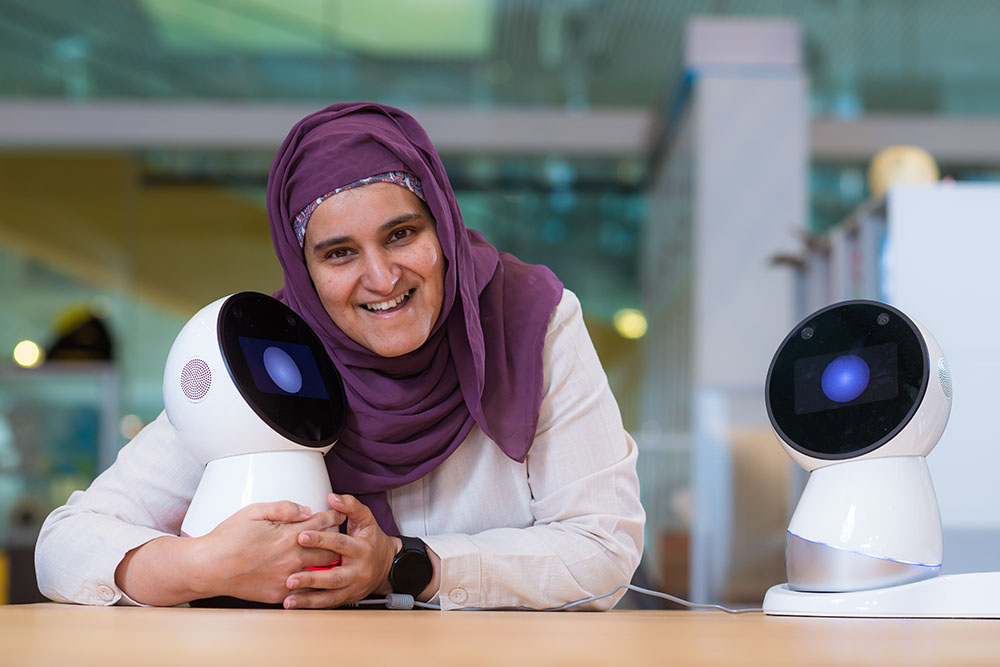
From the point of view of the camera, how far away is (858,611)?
1073mm

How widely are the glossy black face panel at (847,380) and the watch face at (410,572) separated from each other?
447 mm

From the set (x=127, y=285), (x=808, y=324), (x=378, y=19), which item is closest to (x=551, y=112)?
(x=378, y=19)

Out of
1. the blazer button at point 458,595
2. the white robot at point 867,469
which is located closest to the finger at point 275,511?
the blazer button at point 458,595

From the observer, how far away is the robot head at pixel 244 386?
116 centimetres

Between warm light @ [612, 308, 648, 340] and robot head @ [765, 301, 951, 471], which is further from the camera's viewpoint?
warm light @ [612, 308, 648, 340]

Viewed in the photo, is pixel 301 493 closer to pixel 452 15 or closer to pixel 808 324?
pixel 808 324

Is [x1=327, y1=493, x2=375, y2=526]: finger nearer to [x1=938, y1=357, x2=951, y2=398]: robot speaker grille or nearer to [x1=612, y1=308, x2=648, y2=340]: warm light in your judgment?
[x1=938, y1=357, x2=951, y2=398]: robot speaker grille

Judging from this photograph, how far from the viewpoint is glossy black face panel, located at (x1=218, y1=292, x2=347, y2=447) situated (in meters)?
1.17

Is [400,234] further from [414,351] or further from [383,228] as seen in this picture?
[414,351]

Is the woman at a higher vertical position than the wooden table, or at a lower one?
higher

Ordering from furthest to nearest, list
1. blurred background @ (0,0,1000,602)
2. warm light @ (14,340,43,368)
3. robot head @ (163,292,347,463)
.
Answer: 1. warm light @ (14,340,43,368)
2. blurred background @ (0,0,1000,602)
3. robot head @ (163,292,347,463)

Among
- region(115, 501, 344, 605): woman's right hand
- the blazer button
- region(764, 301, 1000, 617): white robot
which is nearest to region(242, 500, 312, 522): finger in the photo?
region(115, 501, 344, 605): woman's right hand

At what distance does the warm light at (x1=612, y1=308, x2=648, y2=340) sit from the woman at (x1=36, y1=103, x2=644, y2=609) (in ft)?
18.0

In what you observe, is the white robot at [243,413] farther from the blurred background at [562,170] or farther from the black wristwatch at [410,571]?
the blurred background at [562,170]
